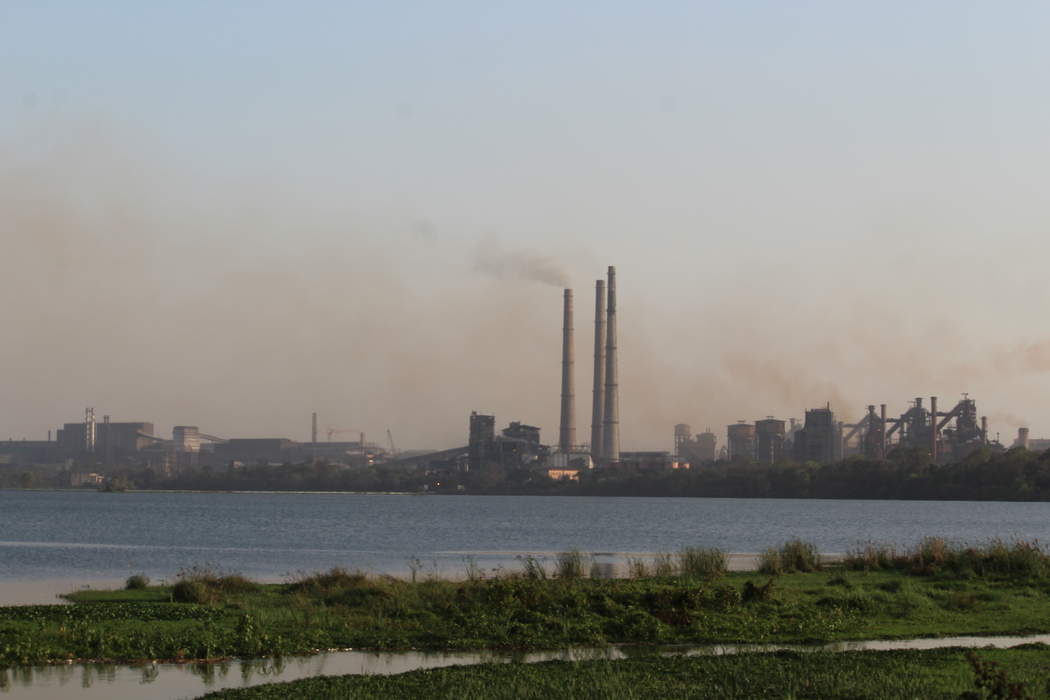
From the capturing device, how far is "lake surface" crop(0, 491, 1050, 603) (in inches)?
2436

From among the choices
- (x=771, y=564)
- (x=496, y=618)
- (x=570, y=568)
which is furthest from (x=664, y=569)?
(x=496, y=618)

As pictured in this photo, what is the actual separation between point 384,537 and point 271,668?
7021 cm

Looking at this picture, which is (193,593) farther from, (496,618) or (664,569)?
(664,569)

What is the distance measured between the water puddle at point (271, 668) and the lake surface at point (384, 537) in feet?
55.3

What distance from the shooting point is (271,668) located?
2655 centimetres

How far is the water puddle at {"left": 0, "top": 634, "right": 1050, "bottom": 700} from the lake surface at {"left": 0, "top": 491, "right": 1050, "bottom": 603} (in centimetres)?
1686

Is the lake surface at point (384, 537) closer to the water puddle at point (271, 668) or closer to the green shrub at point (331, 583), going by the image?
the green shrub at point (331, 583)

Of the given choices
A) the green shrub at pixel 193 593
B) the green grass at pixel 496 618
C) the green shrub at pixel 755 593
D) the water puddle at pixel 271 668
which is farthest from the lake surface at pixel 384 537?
the green shrub at pixel 755 593

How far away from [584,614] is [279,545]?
5422 centimetres

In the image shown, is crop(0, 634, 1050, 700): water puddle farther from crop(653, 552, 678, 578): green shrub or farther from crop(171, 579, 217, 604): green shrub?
crop(653, 552, 678, 578): green shrub

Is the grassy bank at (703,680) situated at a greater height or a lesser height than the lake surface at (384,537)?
greater

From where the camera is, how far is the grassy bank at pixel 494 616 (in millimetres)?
29031

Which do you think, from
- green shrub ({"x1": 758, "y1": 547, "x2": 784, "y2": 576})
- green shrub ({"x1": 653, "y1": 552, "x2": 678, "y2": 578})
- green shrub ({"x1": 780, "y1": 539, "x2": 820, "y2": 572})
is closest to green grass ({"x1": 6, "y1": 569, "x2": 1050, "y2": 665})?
green shrub ({"x1": 653, "y1": 552, "x2": 678, "y2": 578})

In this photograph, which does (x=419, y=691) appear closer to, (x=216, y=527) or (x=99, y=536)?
(x=99, y=536)
